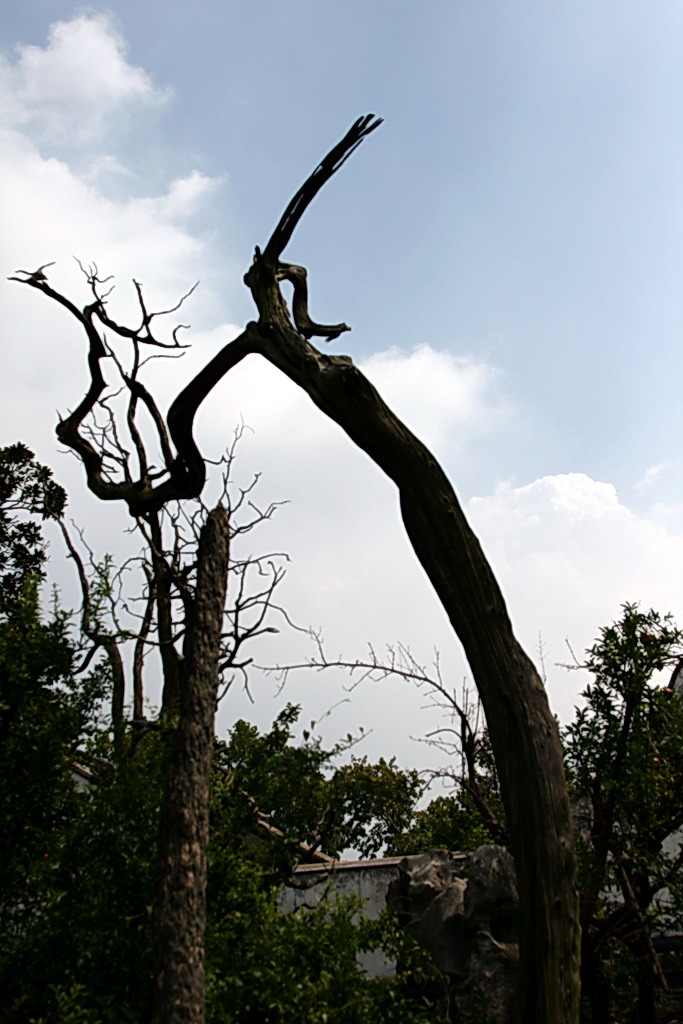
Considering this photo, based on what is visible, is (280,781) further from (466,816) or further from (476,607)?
(466,816)

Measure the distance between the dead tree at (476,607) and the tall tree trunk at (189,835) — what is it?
4.00 ft

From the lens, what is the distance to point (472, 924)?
5262 mm

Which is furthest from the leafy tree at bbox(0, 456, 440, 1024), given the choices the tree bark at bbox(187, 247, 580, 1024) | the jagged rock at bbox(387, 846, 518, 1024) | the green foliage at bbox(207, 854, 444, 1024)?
the tree bark at bbox(187, 247, 580, 1024)

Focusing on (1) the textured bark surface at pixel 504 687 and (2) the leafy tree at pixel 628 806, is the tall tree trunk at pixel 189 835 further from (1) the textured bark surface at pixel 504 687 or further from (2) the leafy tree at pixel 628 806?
(2) the leafy tree at pixel 628 806

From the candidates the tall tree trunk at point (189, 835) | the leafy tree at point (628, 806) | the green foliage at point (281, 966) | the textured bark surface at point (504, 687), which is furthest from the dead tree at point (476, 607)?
the leafy tree at point (628, 806)

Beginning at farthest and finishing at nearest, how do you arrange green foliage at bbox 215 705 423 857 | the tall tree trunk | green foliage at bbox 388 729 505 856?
green foliage at bbox 388 729 505 856 → green foliage at bbox 215 705 423 857 → the tall tree trunk

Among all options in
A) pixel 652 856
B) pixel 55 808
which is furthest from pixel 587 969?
pixel 55 808

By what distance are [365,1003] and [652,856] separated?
6.86 ft

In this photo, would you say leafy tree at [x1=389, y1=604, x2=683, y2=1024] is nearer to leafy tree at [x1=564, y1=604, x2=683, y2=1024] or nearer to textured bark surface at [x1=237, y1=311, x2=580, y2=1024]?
leafy tree at [x1=564, y1=604, x2=683, y2=1024]

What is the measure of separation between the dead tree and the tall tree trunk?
1.22 meters

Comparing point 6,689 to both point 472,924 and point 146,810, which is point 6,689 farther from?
point 472,924

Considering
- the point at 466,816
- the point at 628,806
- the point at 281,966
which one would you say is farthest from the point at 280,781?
the point at 466,816

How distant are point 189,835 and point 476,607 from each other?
1.51 meters

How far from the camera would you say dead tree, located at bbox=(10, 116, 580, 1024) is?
2111 millimetres
